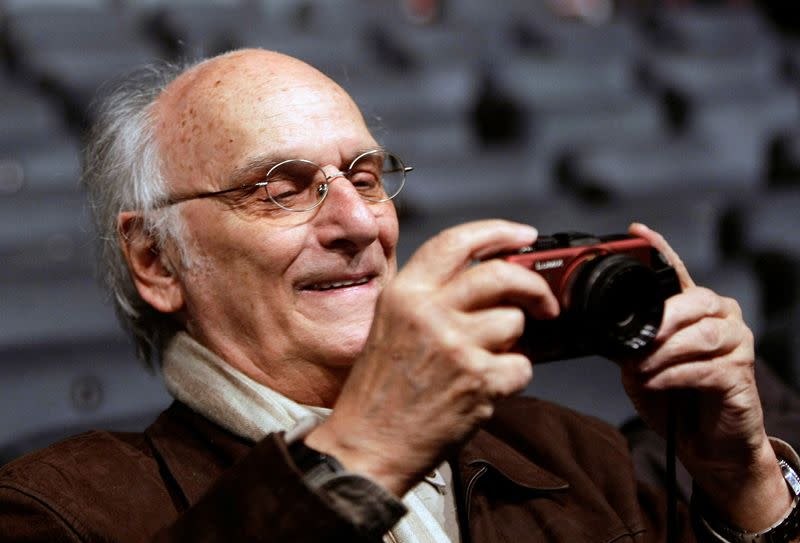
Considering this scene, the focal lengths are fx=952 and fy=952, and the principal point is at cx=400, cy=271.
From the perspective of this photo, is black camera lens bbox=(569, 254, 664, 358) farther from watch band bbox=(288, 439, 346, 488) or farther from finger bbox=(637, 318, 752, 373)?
watch band bbox=(288, 439, 346, 488)

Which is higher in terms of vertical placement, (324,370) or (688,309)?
(688,309)

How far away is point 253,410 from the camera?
32.4 inches

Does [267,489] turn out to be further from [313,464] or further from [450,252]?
[450,252]

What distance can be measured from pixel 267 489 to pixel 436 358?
14 cm

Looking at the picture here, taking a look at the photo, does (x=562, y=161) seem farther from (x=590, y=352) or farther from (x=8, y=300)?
(x=590, y=352)

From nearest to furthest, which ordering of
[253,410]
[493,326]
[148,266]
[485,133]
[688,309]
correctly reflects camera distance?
[493,326], [688,309], [253,410], [148,266], [485,133]

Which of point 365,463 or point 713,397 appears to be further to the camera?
point 713,397

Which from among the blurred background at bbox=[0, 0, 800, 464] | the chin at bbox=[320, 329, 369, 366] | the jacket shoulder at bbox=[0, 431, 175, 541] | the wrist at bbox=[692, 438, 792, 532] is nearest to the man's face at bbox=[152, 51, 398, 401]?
the chin at bbox=[320, 329, 369, 366]

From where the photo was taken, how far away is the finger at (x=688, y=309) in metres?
0.71

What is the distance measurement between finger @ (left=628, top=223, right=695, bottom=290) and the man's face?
241mm

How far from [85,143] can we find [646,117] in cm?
163

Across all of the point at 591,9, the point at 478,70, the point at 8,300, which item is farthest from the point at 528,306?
the point at 591,9

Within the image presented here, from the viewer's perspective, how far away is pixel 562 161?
2.21 m

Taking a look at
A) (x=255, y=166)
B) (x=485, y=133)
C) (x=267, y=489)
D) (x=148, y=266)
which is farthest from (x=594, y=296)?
(x=485, y=133)
